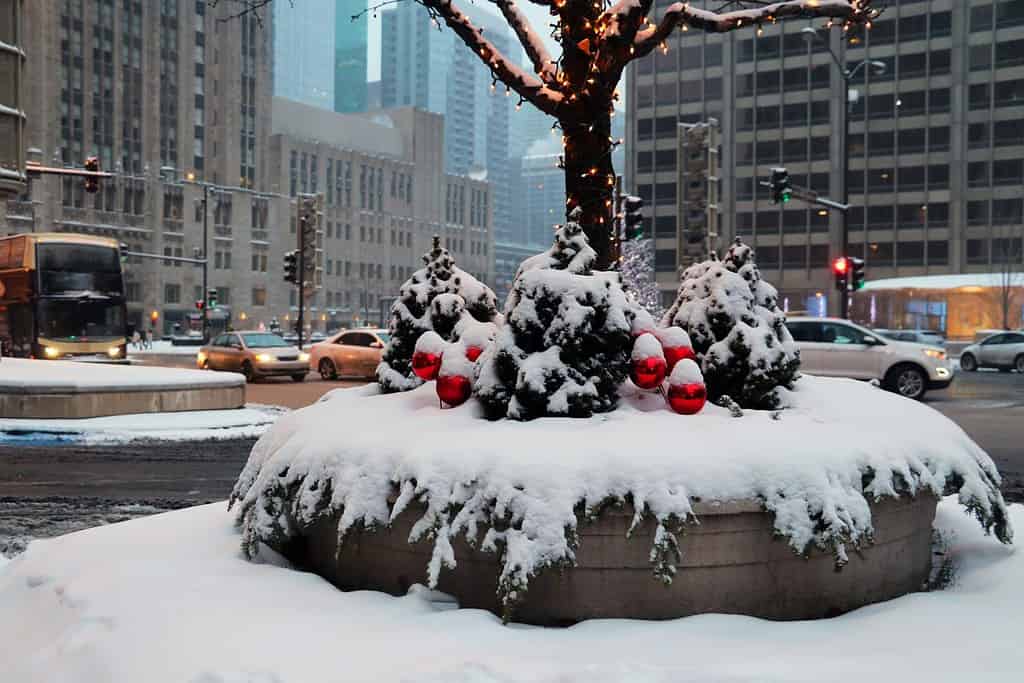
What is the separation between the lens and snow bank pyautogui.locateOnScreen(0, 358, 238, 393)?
1486cm

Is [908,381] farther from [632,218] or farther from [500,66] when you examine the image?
[500,66]

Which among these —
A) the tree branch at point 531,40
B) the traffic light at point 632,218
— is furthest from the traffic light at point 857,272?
the tree branch at point 531,40

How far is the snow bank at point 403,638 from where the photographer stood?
10.5 feet

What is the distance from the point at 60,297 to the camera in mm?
27859

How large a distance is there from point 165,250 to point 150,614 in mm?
101106

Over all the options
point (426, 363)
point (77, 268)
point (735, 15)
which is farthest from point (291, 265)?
point (426, 363)

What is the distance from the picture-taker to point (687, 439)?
400 centimetres

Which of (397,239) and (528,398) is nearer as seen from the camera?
(528,398)

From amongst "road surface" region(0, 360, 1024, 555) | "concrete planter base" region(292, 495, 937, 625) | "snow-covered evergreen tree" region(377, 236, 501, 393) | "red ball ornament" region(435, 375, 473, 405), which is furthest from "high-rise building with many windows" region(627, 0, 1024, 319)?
"concrete planter base" region(292, 495, 937, 625)

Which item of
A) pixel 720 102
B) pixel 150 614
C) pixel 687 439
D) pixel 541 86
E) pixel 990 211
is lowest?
pixel 150 614

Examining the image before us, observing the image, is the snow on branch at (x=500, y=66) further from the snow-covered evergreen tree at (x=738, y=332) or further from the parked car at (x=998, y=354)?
the parked car at (x=998, y=354)

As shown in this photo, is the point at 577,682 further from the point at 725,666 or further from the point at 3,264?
the point at 3,264

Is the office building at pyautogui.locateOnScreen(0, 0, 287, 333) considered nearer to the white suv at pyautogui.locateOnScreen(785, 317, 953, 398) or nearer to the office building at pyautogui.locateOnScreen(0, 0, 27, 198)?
the office building at pyautogui.locateOnScreen(0, 0, 27, 198)

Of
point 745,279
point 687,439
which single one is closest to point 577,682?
point 687,439
